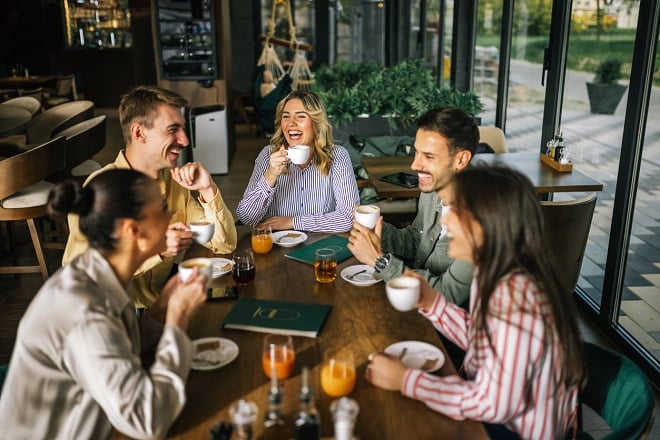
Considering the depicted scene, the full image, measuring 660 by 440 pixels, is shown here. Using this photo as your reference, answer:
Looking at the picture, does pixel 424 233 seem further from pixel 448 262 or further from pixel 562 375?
pixel 562 375

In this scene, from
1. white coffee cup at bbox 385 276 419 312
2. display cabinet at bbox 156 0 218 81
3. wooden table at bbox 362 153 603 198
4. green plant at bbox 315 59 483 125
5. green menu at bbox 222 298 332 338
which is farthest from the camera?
display cabinet at bbox 156 0 218 81

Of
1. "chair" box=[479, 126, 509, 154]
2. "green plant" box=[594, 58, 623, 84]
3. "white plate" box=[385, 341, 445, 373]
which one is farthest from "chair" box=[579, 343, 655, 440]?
"chair" box=[479, 126, 509, 154]

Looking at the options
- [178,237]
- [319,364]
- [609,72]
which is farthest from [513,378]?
[609,72]

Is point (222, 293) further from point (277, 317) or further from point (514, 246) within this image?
point (514, 246)

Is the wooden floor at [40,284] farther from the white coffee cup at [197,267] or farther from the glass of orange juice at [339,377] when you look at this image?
the white coffee cup at [197,267]

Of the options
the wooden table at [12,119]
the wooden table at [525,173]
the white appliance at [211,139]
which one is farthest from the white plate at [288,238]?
the white appliance at [211,139]

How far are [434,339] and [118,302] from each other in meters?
0.87

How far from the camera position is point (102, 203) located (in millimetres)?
1501

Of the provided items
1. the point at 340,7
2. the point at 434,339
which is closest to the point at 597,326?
the point at 434,339

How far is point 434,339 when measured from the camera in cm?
180

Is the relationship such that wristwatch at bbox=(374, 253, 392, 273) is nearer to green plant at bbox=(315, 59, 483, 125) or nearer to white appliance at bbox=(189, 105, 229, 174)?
green plant at bbox=(315, 59, 483, 125)

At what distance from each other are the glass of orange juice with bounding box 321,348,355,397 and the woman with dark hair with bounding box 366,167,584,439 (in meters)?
0.08

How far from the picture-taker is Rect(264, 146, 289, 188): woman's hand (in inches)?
112

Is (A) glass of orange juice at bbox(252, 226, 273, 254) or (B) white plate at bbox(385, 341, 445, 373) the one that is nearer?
(B) white plate at bbox(385, 341, 445, 373)
